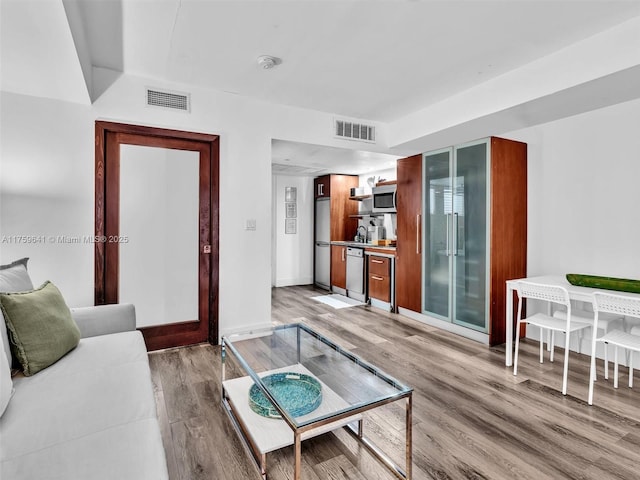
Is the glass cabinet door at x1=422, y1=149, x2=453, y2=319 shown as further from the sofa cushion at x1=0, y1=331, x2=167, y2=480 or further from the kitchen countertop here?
the sofa cushion at x1=0, y1=331, x2=167, y2=480

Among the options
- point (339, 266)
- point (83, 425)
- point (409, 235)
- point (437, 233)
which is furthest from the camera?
point (339, 266)

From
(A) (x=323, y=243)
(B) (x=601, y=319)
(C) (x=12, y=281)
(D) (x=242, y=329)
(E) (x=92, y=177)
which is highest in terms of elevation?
(E) (x=92, y=177)

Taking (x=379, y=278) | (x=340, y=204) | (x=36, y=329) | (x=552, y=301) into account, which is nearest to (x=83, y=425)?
(x=36, y=329)

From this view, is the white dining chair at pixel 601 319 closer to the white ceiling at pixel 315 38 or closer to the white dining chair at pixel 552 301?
the white dining chair at pixel 552 301

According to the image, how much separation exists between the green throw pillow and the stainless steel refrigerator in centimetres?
481

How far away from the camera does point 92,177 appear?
3.03 metres

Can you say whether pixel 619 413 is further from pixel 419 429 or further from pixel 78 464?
pixel 78 464

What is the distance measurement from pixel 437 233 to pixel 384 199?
4.86 ft

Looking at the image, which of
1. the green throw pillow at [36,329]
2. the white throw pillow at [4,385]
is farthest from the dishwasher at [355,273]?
the white throw pillow at [4,385]

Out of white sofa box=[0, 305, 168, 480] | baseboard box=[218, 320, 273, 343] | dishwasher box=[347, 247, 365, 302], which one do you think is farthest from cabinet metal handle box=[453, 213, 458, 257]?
white sofa box=[0, 305, 168, 480]

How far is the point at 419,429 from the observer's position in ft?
6.88

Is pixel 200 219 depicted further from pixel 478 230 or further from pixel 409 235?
pixel 478 230

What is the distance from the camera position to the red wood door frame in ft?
10.1

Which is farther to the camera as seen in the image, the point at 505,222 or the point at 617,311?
the point at 505,222
